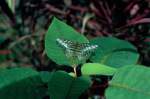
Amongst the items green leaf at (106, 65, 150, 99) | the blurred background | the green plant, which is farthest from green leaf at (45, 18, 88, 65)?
the blurred background

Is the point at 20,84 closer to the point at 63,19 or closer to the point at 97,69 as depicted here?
the point at 97,69

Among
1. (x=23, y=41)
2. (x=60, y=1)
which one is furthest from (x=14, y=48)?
(x=60, y=1)

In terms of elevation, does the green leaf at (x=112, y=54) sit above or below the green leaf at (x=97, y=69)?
below

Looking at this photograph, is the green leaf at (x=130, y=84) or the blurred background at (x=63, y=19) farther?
the blurred background at (x=63, y=19)

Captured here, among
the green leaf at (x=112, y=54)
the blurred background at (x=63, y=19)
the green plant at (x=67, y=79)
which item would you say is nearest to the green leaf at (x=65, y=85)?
the green plant at (x=67, y=79)

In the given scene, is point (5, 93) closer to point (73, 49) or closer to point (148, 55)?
point (73, 49)

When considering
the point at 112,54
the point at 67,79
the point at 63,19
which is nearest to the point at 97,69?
the point at 67,79

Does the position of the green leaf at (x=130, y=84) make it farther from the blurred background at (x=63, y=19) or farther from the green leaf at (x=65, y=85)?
the blurred background at (x=63, y=19)
